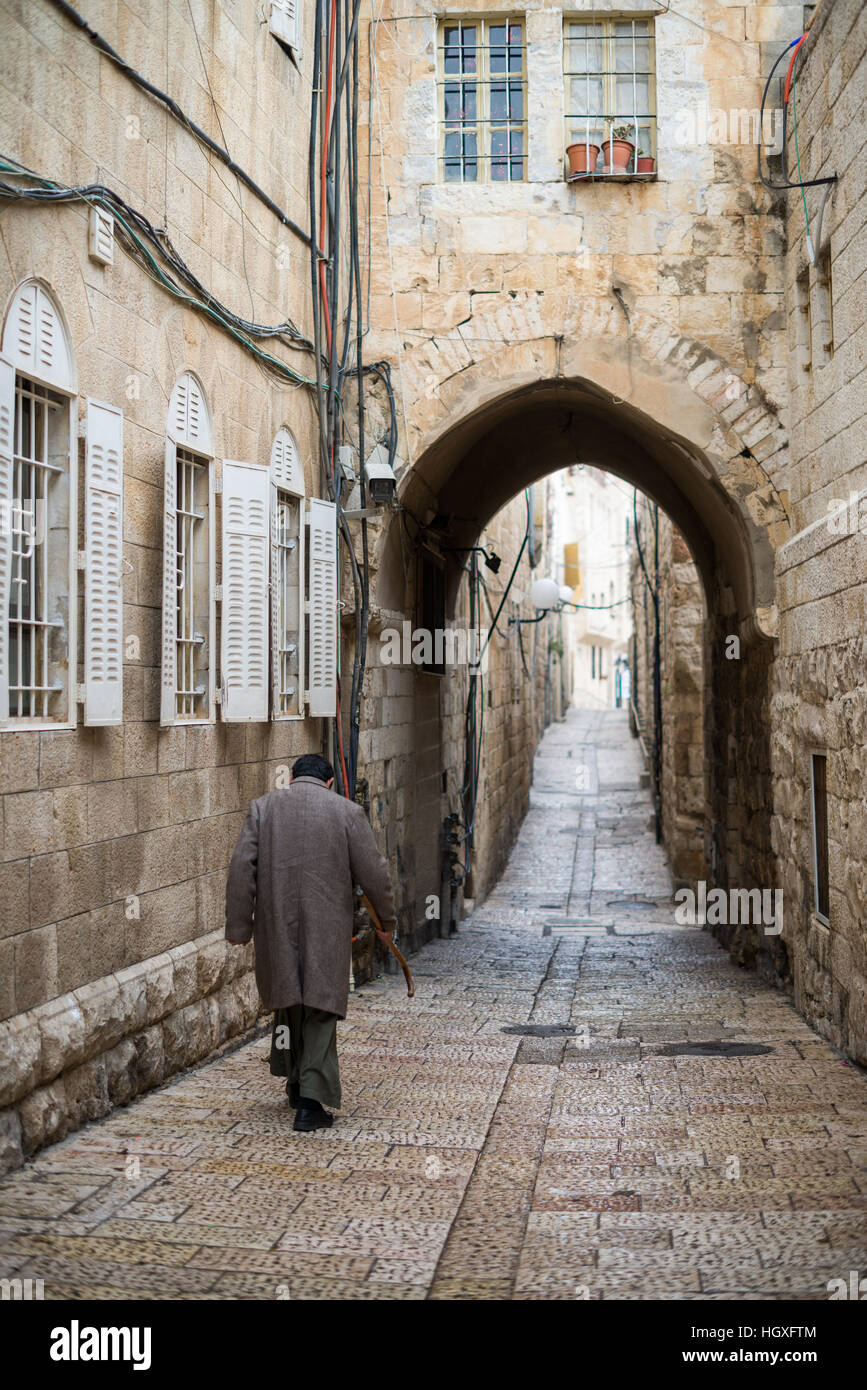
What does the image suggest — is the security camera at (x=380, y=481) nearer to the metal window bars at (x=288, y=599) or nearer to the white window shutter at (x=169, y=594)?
the metal window bars at (x=288, y=599)

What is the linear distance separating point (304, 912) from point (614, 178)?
5343mm

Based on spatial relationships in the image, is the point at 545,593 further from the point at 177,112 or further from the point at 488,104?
the point at 177,112

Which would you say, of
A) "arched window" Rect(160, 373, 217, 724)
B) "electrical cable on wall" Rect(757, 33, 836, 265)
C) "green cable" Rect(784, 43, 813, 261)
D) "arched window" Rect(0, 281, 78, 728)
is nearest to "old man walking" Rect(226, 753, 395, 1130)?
"arched window" Rect(160, 373, 217, 724)

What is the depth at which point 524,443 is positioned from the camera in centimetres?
1102

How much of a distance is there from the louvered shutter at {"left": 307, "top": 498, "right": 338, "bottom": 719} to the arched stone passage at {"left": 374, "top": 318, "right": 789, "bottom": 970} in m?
0.90

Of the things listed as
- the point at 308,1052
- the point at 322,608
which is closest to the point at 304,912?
the point at 308,1052

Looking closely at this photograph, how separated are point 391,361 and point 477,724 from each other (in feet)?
20.5

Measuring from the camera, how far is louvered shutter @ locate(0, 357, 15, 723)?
3930 millimetres

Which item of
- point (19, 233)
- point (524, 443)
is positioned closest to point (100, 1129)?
point (19, 233)

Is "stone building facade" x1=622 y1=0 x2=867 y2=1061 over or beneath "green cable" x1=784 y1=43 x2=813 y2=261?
beneath

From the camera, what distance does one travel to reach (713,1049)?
6.21m

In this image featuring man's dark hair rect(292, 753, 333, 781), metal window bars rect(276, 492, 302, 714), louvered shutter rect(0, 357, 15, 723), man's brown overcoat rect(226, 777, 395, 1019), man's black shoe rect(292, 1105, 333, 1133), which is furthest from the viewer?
metal window bars rect(276, 492, 302, 714)

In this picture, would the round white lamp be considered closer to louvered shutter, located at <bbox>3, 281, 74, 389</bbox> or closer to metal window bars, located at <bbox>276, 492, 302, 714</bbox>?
metal window bars, located at <bbox>276, 492, 302, 714</bbox>

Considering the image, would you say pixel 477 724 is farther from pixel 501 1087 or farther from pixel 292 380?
pixel 501 1087
